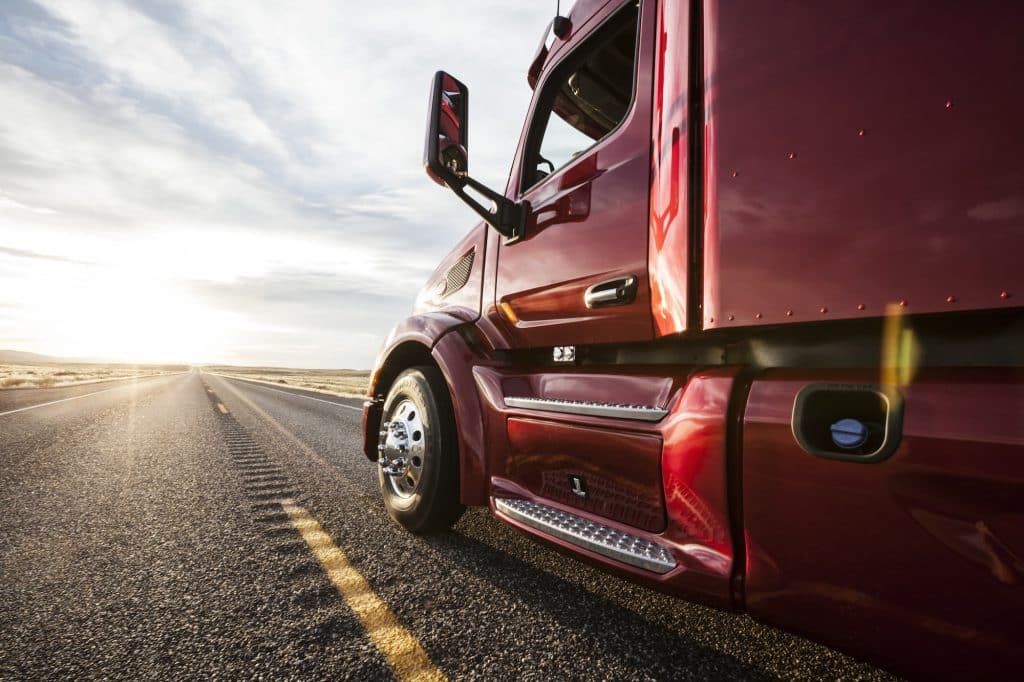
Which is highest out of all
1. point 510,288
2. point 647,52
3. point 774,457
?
point 647,52

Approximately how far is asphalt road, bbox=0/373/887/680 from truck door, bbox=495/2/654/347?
1.02m

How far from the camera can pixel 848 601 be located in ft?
3.59

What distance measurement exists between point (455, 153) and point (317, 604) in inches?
74.6

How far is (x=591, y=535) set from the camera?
1.69m

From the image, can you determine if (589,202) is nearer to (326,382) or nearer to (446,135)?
(446,135)

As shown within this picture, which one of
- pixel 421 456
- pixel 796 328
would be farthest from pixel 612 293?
pixel 421 456

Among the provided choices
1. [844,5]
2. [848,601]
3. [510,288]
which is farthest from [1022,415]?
[510,288]

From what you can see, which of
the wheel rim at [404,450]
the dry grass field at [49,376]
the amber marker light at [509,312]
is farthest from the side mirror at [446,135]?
the dry grass field at [49,376]

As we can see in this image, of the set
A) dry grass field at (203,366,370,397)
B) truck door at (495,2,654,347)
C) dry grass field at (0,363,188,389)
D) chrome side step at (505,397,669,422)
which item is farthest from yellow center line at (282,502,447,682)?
dry grass field at (0,363,188,389)

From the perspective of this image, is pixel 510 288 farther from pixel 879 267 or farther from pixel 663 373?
pixel 879 267

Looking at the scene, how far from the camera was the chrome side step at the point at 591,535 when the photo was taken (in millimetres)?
1489

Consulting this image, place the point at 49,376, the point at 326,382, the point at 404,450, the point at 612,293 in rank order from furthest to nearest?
the point at 326,382 → the point at 49,376 → the point at 404,450 → the point at 612,293

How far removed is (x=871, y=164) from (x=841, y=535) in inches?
32.0

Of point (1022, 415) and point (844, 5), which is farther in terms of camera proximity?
point (844, 5)
